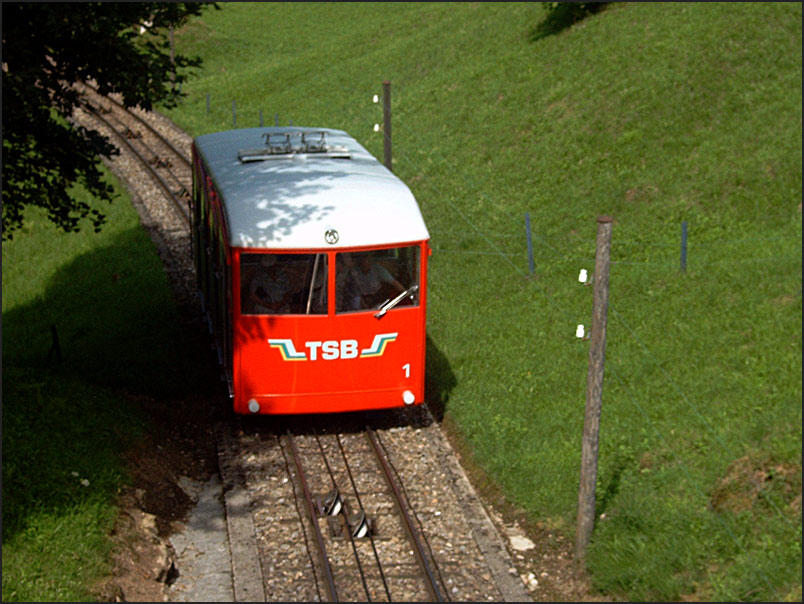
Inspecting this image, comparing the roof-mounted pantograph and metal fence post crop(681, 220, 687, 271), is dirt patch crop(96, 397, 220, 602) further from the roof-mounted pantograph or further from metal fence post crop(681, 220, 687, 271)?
metal fence post crop(681, 220, 687, 271)

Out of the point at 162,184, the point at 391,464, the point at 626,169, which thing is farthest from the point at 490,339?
the point at 162,184

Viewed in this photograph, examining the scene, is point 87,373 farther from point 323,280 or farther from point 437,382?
point 323,280

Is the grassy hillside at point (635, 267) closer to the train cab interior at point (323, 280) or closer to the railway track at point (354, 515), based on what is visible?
the railway track at point (354, 515)

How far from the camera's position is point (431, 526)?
11.4m

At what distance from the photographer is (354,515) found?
11352 millimetres

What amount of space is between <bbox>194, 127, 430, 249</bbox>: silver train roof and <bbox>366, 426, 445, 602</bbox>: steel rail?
2.80 meters

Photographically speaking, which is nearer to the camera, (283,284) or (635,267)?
(283,284)

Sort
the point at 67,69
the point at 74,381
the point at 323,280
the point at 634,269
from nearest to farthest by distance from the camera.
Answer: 1. the point at 323,280
2. the point at 67,69
3. the point at 74,381
4. the point at 634,269

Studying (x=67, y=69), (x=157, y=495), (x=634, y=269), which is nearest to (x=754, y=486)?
→ (x=157, y=495)

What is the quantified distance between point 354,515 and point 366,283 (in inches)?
110

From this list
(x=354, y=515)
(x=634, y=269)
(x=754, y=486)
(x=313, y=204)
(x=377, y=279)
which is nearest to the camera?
(x=754, y=486)

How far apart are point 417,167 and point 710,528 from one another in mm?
17180

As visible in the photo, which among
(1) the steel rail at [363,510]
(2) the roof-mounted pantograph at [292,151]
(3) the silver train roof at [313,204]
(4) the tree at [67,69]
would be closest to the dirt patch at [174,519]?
(1) the steel rail at [363,510]

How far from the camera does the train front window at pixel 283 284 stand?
39.6 ft
